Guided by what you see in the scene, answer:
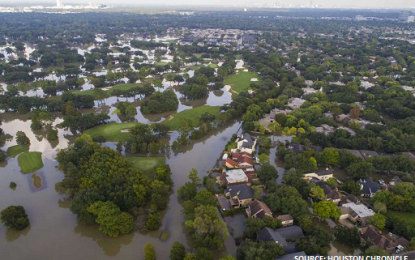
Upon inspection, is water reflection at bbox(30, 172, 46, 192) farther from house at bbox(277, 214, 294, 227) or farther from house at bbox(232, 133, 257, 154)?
house at bbox(277, 214, 294, 227)

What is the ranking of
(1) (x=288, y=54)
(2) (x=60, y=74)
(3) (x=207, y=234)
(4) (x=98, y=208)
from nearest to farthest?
1. (3) (x=207, y=234)
2. (4) (x=98, y=208)
3. (2) (x=60, y=74)
4. (1) (x=288, y=54)

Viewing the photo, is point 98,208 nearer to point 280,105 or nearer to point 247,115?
point 247,115

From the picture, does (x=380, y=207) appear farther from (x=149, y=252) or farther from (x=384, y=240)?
(x=149, y=252)

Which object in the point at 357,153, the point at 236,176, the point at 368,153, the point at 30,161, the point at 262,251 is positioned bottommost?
the point at 30,161

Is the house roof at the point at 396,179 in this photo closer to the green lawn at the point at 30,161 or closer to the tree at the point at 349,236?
the tree at the point at 349,236

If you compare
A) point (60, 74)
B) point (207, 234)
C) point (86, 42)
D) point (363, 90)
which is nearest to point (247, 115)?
point (207, 234)

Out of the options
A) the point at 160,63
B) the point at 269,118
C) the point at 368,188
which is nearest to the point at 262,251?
the point at 368,188

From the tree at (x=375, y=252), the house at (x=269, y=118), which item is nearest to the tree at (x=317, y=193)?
the tree at (x=375, y=252)
